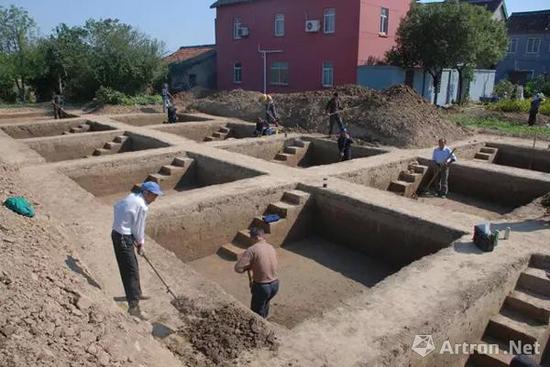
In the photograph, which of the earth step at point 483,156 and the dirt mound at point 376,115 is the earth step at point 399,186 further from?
the earth step at point 483,156

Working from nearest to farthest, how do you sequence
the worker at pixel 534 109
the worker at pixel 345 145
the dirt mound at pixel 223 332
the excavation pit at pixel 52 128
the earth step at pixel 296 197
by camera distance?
the dirt mound at pixel 223 332, the earth step at pixel 296 197, the worker at pixel 345 145, the excavation pit at pixel 52 128, the worker at pixel 534 109

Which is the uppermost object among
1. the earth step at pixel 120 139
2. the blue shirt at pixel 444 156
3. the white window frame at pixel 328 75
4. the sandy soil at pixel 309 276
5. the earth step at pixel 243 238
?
the white window frame at pixel 328 75

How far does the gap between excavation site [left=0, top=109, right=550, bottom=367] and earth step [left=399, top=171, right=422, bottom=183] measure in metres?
0.04

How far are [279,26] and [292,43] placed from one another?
1.44 m

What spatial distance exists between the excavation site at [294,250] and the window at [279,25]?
40.2 ft

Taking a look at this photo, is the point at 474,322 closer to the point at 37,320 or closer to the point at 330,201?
the point at 330,201

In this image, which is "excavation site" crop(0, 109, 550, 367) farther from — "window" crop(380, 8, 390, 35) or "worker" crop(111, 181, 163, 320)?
"window" crop(380, 8, 390, 35)

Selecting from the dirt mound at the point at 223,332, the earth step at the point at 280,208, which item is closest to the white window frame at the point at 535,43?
the earth step at the point at 280,208

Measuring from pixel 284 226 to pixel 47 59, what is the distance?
2337 cm

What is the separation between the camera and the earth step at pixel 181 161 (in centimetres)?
1154

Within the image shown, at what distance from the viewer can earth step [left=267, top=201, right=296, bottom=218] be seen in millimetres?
8544

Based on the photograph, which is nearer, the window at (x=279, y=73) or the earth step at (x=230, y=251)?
the earth step at (x=230, y=251)

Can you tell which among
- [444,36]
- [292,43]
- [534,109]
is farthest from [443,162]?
[292,43]

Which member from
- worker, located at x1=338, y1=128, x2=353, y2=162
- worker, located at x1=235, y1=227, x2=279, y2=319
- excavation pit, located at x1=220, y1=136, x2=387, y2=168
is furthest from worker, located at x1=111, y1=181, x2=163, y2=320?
excavation pit, located at x1=220, y1=136, x2=387, y2=168
